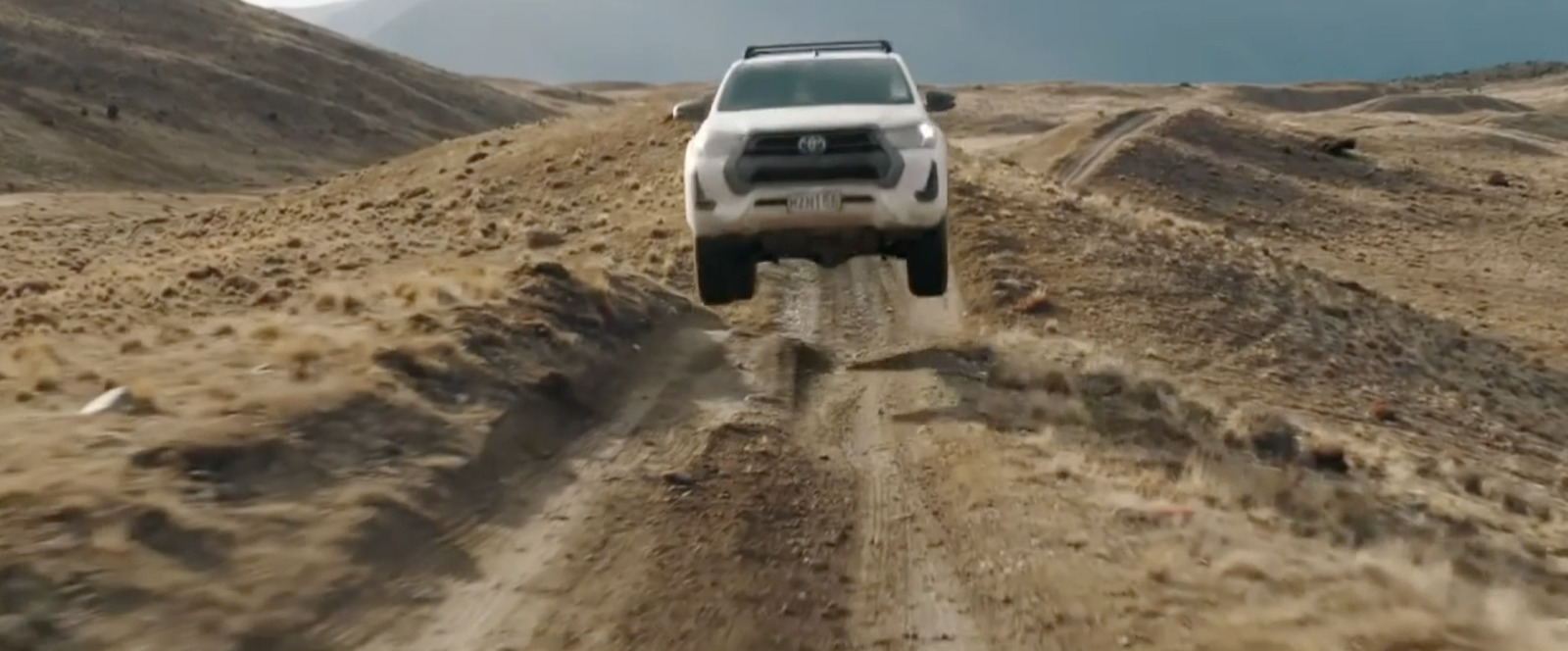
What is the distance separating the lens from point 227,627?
5.79m

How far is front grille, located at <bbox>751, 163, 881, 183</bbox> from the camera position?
11188mm

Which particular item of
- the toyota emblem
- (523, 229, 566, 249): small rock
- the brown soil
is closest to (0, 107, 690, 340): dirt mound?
(523, 229, 566, 249): small rock

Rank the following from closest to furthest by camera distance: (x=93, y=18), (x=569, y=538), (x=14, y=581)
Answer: (x=14, y=581) < (x=569, y=538) < (x=93, y=18)

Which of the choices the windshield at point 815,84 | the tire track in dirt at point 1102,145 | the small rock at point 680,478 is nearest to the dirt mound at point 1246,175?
the tire track in dirt at point 1102,145

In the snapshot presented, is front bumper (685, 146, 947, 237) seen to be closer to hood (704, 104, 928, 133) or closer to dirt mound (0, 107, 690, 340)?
hood (704, 104, 928, 133)

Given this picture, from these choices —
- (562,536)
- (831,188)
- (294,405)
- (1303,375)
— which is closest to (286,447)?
(294,405)

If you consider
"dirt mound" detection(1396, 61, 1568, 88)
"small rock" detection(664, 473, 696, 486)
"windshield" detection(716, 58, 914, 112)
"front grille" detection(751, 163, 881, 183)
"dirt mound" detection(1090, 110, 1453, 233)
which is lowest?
"dirt mound" detection(1396, 61, 1568, 88)

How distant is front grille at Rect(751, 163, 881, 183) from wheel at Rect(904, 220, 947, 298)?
2.66 feet

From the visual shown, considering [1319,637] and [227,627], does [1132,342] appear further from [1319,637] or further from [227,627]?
[227,627]

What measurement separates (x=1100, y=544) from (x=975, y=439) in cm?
220

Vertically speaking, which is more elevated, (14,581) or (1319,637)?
(14,581)

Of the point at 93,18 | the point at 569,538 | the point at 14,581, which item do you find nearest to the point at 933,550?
the point at 569,538

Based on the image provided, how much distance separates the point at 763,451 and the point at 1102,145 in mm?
30276

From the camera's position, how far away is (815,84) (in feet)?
40.9
